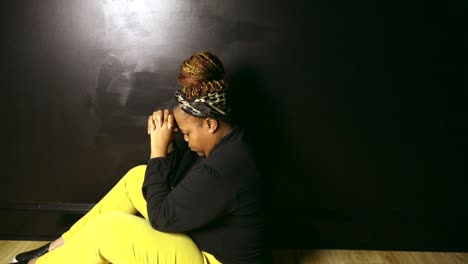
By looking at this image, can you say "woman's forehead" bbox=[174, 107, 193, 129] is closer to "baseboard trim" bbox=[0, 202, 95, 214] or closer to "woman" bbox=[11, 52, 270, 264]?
"woman" bbox=[11, 52, 270, 264]

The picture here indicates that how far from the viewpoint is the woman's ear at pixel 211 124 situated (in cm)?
138

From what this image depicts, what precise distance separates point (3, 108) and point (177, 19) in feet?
2.96

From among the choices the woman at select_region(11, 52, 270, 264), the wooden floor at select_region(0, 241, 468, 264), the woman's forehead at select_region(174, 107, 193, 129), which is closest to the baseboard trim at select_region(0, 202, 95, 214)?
the wooden floor at select_region(0, 241, 468, 264)

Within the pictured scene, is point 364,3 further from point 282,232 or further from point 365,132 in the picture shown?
point 282,232

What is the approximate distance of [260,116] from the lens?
76.1 inches

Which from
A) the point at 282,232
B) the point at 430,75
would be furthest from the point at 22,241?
the point at 430,75

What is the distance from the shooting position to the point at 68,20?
1835 millimetres

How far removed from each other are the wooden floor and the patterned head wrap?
926mm

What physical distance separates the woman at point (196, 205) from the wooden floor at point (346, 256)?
22.8 inches

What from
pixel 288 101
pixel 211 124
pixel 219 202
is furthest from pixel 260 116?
pixel 219 202

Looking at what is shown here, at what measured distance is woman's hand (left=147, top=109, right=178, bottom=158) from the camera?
144 centimetres

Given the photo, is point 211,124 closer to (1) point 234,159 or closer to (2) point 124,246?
(1) point 234,159

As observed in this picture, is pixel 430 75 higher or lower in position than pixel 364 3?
lower

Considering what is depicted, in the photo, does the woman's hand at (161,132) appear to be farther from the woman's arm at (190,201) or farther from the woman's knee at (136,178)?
the woman's knee at (136,178)
